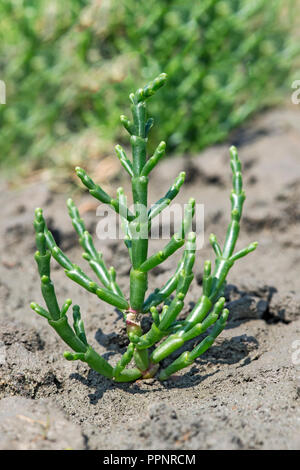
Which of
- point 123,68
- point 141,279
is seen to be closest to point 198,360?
point 141,279

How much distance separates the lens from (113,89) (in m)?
3.89

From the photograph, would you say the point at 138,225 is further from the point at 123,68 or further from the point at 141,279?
the point at 123,68

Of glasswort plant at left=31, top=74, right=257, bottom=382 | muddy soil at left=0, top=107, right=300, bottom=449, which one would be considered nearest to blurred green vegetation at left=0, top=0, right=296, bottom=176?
muddy soil at left=0, top=107, right=300, bottom=449

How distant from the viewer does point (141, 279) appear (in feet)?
6.20

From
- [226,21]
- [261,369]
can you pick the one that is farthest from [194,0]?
[261,369]

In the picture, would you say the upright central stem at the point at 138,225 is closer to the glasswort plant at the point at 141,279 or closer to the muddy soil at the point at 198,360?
the glasswort plant at the point at 141,279

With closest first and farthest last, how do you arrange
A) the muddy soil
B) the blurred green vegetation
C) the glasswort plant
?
the muddy soil
the glasswort plant
the blurred green vegetation

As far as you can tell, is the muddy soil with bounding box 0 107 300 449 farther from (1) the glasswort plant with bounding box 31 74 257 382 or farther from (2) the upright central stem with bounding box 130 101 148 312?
(2) the upright central stem with bounding box 130 101 148 312

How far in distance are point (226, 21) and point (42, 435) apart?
2970mm

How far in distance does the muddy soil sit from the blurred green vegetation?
46 centimetres

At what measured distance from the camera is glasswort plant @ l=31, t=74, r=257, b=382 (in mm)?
1776

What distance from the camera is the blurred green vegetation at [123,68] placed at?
3693 millimetres
